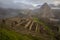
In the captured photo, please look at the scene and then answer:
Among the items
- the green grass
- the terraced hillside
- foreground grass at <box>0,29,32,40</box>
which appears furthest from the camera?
the green grass

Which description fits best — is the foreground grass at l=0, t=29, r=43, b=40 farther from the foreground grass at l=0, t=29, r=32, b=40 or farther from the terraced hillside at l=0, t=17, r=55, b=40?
the terraced hillside at l=0, t=17, r=55, b=40

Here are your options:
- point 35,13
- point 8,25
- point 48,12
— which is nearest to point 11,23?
point 8,25

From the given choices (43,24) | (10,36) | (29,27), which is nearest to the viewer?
(10,36)

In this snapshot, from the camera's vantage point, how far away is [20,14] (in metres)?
6.82

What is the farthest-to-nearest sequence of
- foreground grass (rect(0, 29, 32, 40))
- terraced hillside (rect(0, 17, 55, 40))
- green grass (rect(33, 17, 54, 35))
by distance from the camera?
green grass (rect(33, 17, 54, 35))
terraced hillside (rect(0, 17, 55, 40))
foreground grass (rect(0, 29, 32, 40))

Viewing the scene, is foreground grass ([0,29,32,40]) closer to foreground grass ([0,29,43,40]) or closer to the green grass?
foreground grass ([0,29,43,40])

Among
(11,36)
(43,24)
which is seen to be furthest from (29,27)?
(11,36)

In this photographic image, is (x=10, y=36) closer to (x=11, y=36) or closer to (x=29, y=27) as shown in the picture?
(x=11, y=36)

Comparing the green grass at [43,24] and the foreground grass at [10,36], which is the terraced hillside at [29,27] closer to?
the green grass at [43,24]

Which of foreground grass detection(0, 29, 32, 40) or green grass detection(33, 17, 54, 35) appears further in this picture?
green grass detection(33, 17, 54, 35)

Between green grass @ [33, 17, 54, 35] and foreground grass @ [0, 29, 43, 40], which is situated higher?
green grass @ [33, 17, 54, 35]

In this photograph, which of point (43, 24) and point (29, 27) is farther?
point (43, 24)

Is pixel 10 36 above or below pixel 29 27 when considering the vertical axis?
below

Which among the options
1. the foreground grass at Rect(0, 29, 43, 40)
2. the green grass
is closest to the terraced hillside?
the green grass
